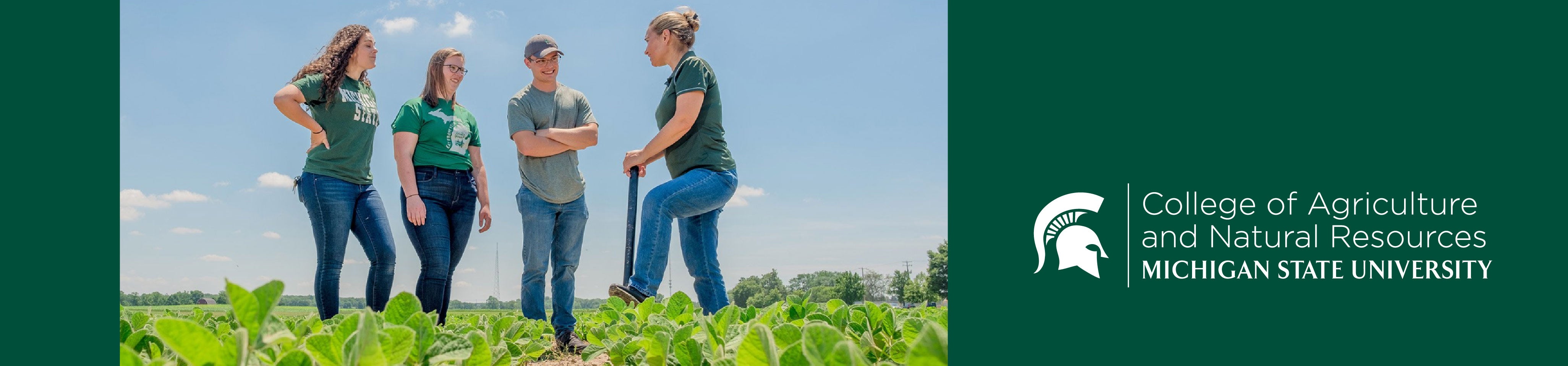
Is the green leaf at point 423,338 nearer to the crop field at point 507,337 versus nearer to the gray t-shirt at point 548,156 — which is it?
the crop field at point 507,337

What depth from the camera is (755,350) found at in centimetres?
114

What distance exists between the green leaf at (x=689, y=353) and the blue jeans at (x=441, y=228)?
11.7 feet

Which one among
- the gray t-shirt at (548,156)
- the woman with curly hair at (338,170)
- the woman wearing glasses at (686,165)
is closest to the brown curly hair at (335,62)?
the woman with curly hair at (338,170)

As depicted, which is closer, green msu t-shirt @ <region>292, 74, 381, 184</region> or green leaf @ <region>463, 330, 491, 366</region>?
green leaf @ <region>463, 330, 491, 366</region>

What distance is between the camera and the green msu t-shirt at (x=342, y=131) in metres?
4.94

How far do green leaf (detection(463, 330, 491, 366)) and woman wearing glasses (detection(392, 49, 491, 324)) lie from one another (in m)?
3.65

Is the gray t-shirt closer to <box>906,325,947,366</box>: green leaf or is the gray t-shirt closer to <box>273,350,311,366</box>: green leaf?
<box>273,350,311,366</box>: green leaf

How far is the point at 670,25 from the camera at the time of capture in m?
4.90

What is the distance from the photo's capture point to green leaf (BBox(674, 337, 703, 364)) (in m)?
1.57

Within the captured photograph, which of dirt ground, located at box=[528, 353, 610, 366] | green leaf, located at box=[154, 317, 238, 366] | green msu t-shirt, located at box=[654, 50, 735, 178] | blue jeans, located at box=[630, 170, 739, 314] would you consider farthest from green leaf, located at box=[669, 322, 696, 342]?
green msu t-shirt, located at box=[654, 50, 735, 178]

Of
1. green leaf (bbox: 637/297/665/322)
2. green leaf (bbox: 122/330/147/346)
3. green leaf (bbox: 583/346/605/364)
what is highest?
green leaf (bbox: 122/330/147/346)

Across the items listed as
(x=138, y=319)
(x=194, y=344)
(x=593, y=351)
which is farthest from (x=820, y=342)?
(x=138, y=319)
